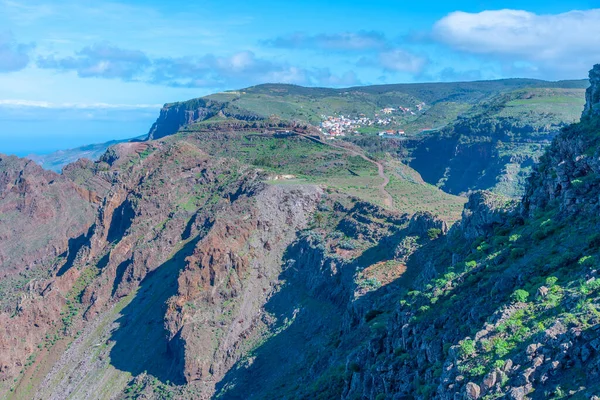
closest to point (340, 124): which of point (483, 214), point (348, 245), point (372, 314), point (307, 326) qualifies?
point (348, 245)

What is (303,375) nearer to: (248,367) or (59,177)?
(248,367)

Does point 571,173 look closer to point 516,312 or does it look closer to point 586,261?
point 586,261

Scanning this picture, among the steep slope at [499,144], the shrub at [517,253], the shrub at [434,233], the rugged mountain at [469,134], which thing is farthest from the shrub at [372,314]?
the steep slope at [499,144]

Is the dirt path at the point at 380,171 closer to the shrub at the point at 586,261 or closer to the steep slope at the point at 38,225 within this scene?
the steep slope at the point at 38,225

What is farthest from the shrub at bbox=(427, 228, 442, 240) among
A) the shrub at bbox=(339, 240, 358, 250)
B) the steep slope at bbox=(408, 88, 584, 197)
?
the steep slope at bbox=(408, 88, 584, 197)

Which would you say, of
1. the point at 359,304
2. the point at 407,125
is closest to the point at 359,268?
the point at 359,304

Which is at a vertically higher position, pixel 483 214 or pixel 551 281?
pixel 483 214

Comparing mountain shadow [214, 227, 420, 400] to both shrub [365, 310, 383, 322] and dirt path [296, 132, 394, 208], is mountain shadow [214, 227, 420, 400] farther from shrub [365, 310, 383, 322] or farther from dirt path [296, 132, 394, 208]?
dirt path [296, 132, 394, 208]
